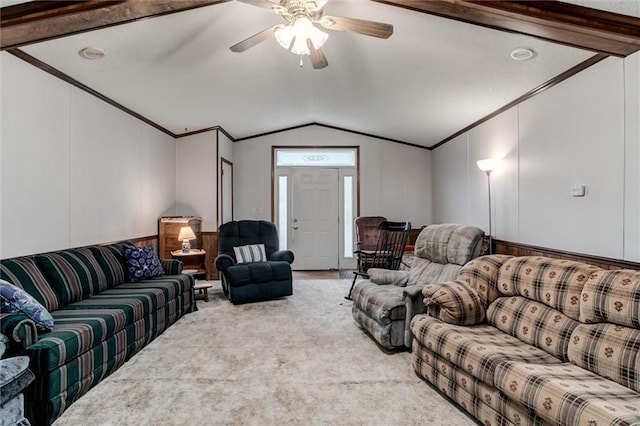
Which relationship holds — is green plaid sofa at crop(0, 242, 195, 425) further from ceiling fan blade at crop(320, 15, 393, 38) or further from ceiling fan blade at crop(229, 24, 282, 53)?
ceiling fan blade at crop(320, 15, 393, 38)

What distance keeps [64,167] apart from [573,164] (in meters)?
4.48

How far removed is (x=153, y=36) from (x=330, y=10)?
143cm

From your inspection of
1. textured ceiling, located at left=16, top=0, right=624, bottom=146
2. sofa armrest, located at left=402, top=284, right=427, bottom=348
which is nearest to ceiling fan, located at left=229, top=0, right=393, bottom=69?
textured ceiling, located at left=16, top=0, right=624, bottom=146

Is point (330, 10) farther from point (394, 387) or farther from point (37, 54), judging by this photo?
point (394, 387)

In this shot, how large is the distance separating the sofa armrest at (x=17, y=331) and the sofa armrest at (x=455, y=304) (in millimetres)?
2442

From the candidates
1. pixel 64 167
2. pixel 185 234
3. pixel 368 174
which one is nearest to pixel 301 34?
pixel 64 167

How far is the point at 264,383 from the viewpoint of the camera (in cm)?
256

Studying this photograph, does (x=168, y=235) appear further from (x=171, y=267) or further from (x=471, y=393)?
(x=471, y=393)

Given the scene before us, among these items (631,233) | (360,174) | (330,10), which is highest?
(330,10)

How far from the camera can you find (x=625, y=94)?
2.63 m

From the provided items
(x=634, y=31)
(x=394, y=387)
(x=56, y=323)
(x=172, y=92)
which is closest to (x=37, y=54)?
(x=172, y=92)

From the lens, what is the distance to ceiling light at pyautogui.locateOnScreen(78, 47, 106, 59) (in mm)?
3066

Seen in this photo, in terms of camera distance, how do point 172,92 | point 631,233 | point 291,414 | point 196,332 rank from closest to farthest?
point 291,414 < point 631,233 < point 196,332 < point 172,92

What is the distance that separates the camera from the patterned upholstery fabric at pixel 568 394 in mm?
1474
